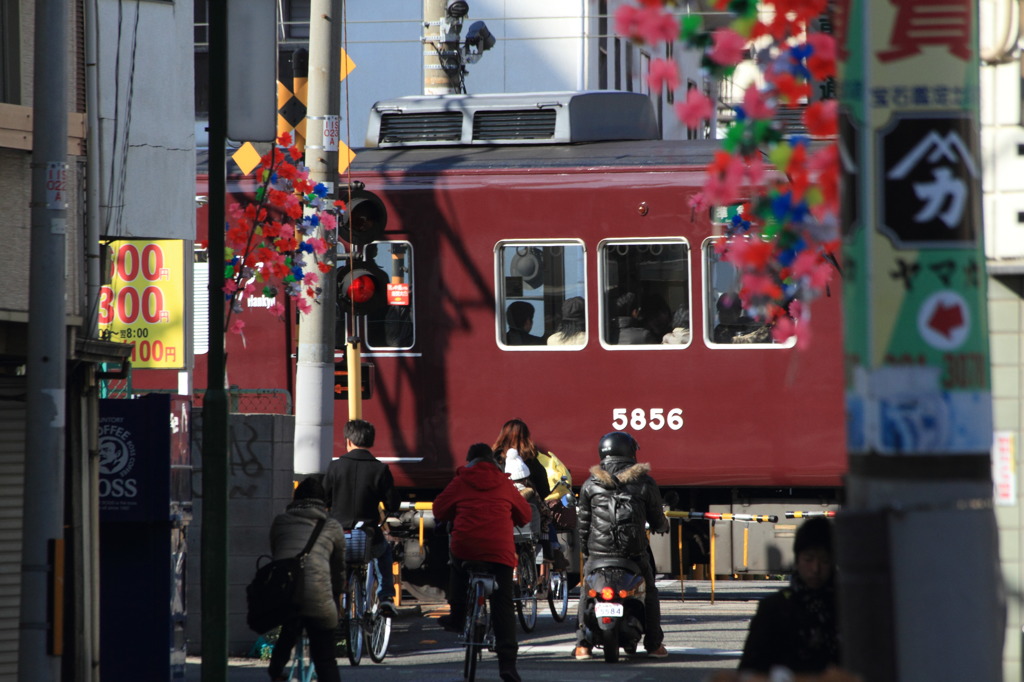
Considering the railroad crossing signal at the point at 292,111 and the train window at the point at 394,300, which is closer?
the train window at the point at 394,300

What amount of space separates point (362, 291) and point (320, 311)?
857 millimetres

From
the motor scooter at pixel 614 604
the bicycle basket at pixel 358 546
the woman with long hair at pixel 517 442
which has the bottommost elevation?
the motor scooter at pixel 614 604

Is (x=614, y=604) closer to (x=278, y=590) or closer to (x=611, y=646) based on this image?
(x=611, y=646)

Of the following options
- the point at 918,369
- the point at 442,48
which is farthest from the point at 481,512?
the point at 442,48

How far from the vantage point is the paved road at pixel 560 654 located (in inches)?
429

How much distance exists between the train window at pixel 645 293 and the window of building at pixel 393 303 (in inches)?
70.2

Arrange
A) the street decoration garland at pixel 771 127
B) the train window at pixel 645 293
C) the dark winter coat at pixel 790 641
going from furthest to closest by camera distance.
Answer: the train window at pixel 645 293
the dark winter coat at pixel 790 641
the street decoration garland at pixel 771 127

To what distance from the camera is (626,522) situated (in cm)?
1149

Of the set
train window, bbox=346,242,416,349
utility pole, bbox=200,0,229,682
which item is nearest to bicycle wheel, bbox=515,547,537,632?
train window, bbox=346,242,416,349

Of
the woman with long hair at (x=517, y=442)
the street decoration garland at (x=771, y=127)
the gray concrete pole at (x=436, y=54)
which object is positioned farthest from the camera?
the gray concrete pole at (x=436, y=54)

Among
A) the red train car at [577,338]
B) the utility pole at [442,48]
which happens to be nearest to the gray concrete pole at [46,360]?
the red train car at [577,338]

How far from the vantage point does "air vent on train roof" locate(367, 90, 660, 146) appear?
15828 mm

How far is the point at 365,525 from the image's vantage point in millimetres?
11906

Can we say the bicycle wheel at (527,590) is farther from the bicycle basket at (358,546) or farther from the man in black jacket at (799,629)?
the man in black jacket at (799,629)
